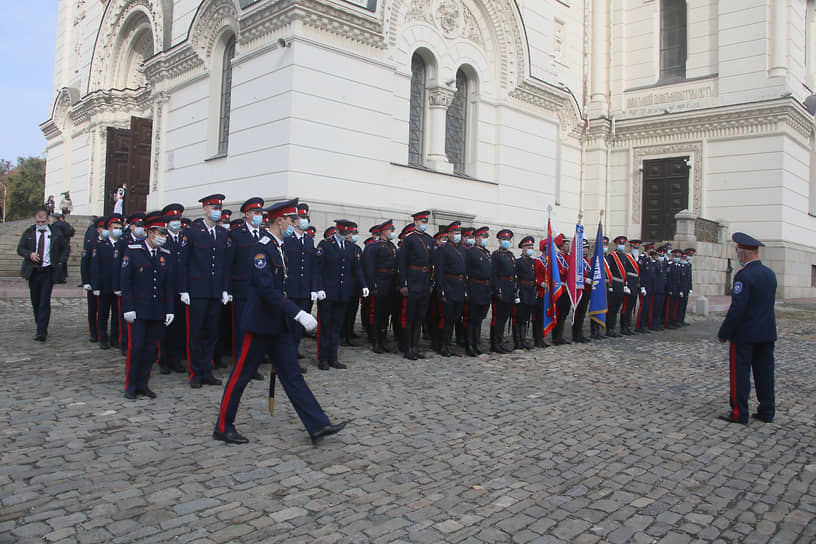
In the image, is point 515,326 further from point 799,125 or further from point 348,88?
point 799,125

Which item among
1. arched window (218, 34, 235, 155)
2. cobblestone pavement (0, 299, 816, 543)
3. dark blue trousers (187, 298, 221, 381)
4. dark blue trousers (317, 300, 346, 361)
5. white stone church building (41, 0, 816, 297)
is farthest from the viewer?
arched window (218, 34, 235, 155)

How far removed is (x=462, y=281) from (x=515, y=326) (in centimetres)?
166

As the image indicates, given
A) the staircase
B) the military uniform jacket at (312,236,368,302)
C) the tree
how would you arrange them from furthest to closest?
the tree, the staircase, the military uniform jacket at (312,236,368,302)

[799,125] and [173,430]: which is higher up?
[799,125]

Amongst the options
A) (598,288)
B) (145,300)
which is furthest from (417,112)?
(145,300)

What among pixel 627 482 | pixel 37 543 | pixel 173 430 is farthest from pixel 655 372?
pixel 37 543

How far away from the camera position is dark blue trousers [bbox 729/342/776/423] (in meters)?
5.45

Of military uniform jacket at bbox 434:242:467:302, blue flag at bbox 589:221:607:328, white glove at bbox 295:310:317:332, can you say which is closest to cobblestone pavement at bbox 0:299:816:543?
white glove at bbox 295:310:317:332

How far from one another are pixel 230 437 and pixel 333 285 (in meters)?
3.60

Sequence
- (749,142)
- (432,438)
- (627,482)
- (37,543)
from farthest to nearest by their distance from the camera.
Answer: (749,142) → (432,438) → (627,482) → (37,543)

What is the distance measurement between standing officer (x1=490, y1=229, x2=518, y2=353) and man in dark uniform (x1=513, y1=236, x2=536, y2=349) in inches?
14.6

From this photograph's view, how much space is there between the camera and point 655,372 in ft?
25.5

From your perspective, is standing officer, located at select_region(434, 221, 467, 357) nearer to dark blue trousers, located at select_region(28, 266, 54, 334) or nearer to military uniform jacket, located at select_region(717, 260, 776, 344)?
military uniform jacket, located at select_region(717, 260, 776, 344)

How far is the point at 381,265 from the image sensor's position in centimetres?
896
